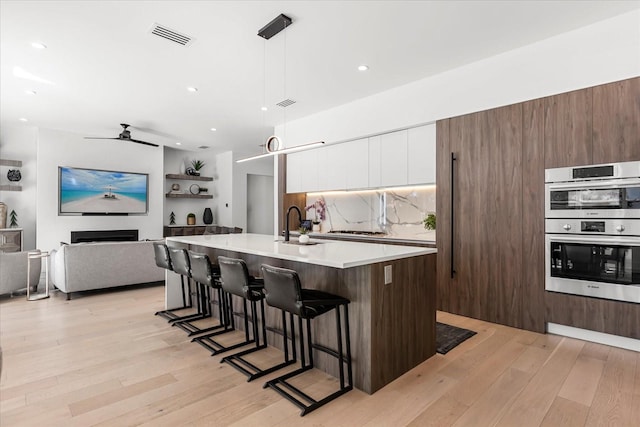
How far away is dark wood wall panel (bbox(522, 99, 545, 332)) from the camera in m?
3.38

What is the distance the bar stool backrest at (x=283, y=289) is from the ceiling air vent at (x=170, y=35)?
2.39 meters

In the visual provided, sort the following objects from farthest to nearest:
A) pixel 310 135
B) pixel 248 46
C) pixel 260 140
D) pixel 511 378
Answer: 1. pixel 260 140
2. pixel 310 135
3. pixel 248 46
4. pixel 511 378

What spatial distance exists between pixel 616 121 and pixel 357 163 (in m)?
3.05

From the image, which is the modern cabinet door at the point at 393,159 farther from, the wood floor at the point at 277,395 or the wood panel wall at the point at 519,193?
the wood floor at the point at 277,395

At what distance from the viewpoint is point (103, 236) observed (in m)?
7.45

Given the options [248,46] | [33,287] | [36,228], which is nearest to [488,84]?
[248,46]

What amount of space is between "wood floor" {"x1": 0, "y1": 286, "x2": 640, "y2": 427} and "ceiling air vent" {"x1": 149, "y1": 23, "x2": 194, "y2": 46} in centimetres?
285

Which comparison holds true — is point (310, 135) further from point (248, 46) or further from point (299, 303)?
point (299, 303)

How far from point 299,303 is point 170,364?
1.35m

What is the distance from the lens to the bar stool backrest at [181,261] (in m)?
3.45

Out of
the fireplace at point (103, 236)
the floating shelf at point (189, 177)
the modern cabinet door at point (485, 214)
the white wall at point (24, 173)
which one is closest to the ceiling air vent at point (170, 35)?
the modern cabinet door at point (485, 214)

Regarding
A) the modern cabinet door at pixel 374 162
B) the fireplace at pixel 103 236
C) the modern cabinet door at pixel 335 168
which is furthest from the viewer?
the fireplace at pixel 103 236

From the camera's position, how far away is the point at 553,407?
7.04 feet

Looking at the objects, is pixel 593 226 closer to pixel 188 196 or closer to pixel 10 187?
pixel 188 196
